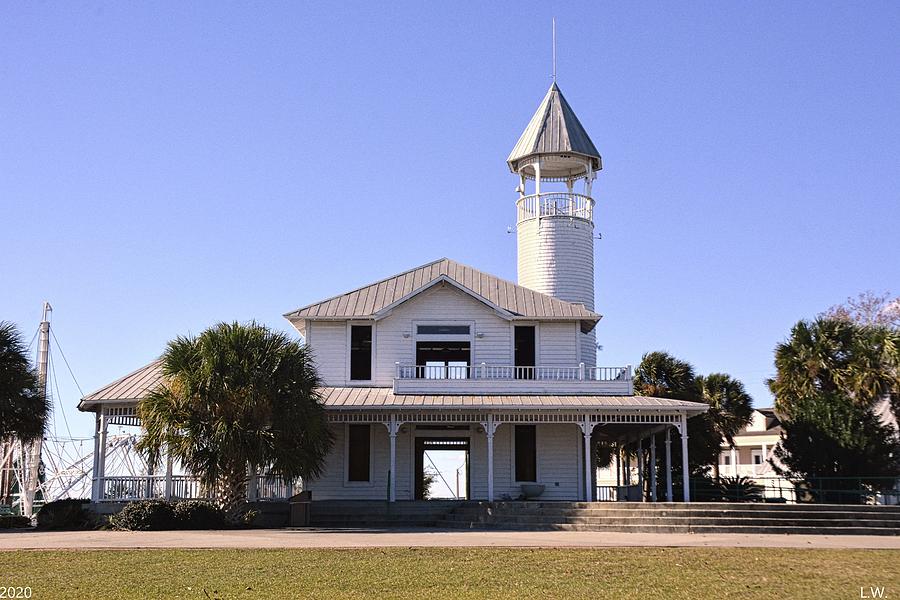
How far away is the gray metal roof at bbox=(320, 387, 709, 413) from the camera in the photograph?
29.4 m

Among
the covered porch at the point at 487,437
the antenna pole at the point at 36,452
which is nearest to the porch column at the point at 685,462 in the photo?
the covered porch at the point at 487,437

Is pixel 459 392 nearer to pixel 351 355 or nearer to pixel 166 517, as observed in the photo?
pixel 351 355

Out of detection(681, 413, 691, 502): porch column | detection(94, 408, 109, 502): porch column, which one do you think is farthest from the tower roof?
detection(94, 408, 109, 502): porch column

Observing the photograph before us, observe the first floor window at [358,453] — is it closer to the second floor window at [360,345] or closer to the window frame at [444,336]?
the second floor window at [360,345]

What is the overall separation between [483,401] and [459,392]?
4.51 ft

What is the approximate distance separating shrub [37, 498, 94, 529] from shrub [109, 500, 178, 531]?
2.34 m

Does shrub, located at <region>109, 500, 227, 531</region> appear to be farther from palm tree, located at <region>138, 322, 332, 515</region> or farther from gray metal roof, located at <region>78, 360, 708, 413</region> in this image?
gray metal roof, located at <region>78, 360, 708, 413</region>

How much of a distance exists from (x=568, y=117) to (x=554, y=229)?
17.0 ft

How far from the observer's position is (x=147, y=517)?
80.5 feet

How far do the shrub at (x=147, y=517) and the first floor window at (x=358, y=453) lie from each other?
24.3 feet

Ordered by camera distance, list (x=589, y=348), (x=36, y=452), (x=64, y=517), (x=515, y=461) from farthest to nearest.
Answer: (x=36, y=452)
(x=589, y=348)
(x=515, y=461)
(x=64, y=517)

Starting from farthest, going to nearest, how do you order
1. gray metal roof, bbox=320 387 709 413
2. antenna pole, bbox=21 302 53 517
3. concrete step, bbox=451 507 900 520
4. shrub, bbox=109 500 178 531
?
antenna pole, bbox=21 302 53 517, gray metal roof, bbox=320 387 709 413, concrete step, bbox=451 507 900 520, shrub, bbox=109 500 178 531

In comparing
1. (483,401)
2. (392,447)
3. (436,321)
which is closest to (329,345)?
(436,321)

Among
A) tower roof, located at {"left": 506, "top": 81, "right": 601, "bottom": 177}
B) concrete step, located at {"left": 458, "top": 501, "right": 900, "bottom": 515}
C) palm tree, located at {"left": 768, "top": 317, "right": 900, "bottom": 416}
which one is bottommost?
concrete step, located at {"left": 458, "top": 501, "right": 900, "bottom": 515}
